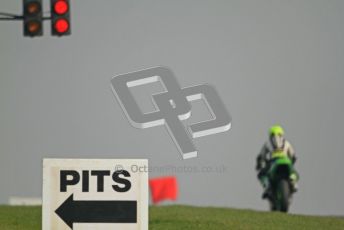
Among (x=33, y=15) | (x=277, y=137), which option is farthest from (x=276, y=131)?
(x=33, y=15)

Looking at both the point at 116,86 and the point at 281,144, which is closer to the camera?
the point at 281,144

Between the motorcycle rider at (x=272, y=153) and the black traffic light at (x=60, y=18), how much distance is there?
18.0 ft

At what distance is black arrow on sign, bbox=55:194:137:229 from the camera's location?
10.7 meters

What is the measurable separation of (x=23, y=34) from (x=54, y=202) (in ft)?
25.9

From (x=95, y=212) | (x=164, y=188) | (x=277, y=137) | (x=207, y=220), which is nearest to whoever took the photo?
(x=95, y=212)

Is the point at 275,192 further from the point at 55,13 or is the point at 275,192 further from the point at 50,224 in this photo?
the point at 50,224

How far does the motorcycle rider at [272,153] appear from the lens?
21047 mm

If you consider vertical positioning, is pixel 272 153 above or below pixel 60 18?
below

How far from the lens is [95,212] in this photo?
421 inches

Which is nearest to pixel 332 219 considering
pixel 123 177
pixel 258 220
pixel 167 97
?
pixel 258 220

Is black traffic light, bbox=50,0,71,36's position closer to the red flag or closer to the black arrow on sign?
the black arrow on sign

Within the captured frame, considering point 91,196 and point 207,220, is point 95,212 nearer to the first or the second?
point 91,196

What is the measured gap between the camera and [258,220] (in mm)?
16938

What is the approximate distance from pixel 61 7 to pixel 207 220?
4.66 metres
